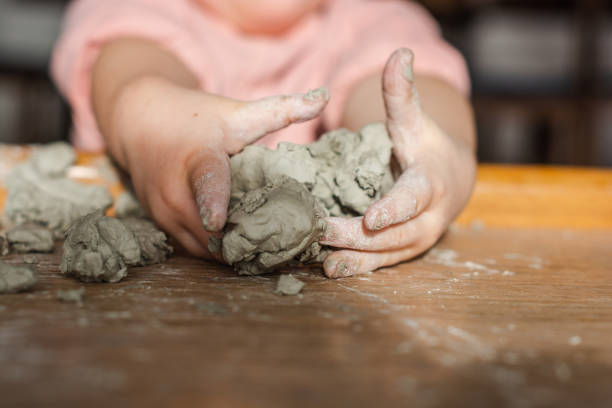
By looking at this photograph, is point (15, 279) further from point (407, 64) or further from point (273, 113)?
point (407, 64)

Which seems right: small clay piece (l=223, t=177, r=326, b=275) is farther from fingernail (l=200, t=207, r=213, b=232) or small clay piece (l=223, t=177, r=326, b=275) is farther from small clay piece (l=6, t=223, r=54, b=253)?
small clay piece (l=6, t=223, r=54, b=253)

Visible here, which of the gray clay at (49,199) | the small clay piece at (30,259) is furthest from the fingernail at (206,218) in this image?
the gray clay at (49,199)

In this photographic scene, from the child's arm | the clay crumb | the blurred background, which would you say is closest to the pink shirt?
the child's arm

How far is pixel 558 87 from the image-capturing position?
87.5 inches

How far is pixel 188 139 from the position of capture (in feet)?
1.63

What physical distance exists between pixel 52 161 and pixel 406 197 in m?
0.55

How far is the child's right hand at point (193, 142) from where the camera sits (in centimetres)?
47

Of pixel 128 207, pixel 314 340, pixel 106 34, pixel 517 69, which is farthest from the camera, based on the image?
pixel 517 69

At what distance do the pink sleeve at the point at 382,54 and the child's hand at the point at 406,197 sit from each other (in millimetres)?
312

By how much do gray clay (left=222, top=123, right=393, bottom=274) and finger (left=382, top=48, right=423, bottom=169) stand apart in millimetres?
16

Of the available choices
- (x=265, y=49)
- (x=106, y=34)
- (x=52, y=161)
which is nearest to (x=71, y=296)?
(x=52, y=161)

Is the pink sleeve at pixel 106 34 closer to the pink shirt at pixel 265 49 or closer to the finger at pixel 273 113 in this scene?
the pink shirt at pixel 265 49

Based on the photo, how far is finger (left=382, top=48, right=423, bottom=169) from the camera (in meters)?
0.51

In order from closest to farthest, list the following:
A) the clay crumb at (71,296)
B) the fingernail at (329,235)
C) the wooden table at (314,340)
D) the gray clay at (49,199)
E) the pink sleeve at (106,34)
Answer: the wooden table at (314,340), the clay crumb at (71,296), the fingernail at (329,235), the gray clay at (49,199), the pink sleeve at (106,34)
